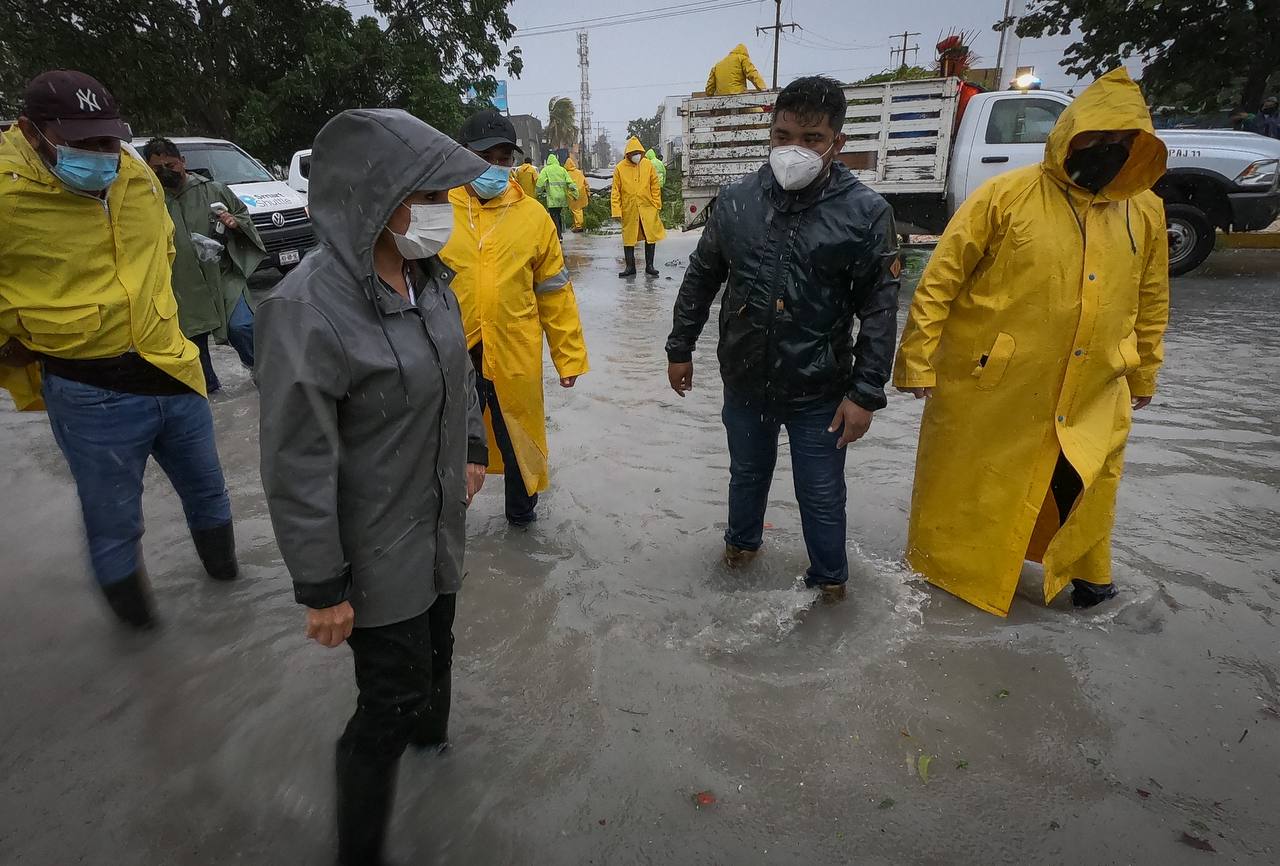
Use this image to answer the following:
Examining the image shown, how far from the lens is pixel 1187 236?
857 centimetres

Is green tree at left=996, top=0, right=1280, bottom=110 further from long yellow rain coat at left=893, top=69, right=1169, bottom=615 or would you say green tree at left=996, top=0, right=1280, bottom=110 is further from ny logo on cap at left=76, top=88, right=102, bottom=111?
ny logo on cap at left=76, top=88, right=102, bottom=111

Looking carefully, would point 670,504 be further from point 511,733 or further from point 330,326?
point 330,326

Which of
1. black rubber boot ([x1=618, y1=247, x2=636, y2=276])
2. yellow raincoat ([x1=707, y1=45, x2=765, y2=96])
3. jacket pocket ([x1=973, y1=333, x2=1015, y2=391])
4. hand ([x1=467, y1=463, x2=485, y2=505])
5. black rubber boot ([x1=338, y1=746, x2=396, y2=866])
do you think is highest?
yellow raincoat ([x1=707, y1=45, x2=765, y2=96])

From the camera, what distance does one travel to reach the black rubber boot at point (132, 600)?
272cm

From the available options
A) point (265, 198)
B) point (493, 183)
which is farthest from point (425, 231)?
point (265, 198)

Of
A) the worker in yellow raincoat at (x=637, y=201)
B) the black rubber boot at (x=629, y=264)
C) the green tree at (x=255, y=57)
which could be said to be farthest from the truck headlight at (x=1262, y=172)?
the green tree at (x=255, y=57)

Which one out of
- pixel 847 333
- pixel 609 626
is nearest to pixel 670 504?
pixel 609 626

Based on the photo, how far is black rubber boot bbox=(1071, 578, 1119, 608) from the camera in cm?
284

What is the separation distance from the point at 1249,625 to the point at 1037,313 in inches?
58.3

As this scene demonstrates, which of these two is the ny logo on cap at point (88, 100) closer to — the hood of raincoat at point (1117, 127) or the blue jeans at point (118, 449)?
the blue jeans at point (118, 449)

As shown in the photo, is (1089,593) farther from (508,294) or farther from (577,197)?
(577,197)

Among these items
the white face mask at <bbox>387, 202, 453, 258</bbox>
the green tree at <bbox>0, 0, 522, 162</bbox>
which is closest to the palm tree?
the green tree at <bbox>0, 0, 522, 162</bbox>

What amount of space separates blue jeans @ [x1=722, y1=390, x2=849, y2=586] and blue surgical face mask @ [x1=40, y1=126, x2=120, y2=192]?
7.33 feet

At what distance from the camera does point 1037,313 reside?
2.50m
